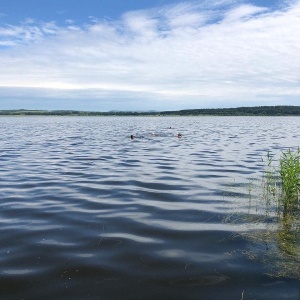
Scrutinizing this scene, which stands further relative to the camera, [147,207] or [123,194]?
[123,194]

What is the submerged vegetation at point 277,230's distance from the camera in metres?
7.36

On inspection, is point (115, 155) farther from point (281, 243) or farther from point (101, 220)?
point (281, 243)

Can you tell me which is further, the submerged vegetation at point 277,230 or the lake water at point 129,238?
the submerged vegetation at point 277,230

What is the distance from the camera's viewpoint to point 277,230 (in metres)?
9.45

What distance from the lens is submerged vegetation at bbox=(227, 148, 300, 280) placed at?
7.36 meters

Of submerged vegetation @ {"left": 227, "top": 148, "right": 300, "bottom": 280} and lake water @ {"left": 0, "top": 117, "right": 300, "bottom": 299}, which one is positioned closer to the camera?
lake water @ {"left": 0, "top": 117, "right": 300, "bottom": 299}

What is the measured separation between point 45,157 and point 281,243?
19636mm

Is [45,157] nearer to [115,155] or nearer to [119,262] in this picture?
[115,155]

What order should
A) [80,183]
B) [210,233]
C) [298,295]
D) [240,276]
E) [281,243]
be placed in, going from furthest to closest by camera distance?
[80,183] → [210,233] → [281,243] → [240,276] → [298,295]

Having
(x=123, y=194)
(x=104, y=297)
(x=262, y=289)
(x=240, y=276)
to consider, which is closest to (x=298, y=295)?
(x=262, y=289)

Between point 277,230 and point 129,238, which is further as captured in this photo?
point 277,230

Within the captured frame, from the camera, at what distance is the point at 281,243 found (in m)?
8.51

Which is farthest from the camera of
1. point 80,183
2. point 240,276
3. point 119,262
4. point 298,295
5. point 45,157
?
point 45,157

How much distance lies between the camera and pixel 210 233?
30.6 ft
